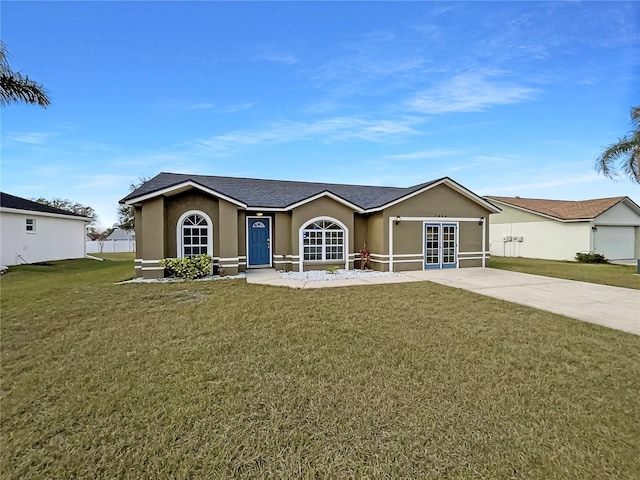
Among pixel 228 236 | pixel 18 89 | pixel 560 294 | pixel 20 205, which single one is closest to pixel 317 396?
pixel 560 294

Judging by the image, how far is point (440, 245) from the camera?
1438 centimetres

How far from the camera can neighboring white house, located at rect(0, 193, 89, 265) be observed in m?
15.5

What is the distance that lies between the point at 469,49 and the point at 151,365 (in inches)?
554

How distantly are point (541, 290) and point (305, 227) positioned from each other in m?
8.71

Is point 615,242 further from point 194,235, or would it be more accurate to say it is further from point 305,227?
point 194,235

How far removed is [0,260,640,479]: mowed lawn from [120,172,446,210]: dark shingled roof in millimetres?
7619

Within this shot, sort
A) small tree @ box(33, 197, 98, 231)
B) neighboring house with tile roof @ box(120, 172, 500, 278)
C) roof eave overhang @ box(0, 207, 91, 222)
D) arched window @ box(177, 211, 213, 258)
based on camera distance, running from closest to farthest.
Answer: neighboring house with tile roof @ box(120, 172, 500, 278)
arched window @ box(177, 211, 213, 258)
roof eave overhang @ box(0, 207, 91, 222)
small tree @ box(33, 197, 98, 231)

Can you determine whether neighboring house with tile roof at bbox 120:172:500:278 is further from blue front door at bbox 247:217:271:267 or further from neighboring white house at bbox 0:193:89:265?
neighboring white house at bbox 0:193:89:265

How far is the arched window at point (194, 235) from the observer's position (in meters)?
12.1

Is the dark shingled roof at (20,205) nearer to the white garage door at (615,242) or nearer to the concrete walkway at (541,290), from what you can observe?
the concrete walkway at (541,290)

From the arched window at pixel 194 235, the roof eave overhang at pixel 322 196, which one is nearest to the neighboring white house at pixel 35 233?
the arched window at pixel 194 235

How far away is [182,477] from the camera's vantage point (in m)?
2.33

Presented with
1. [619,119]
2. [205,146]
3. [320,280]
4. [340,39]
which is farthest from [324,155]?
[619,119]

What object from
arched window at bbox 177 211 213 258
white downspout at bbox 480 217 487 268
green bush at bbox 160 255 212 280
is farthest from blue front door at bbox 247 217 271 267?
white downspout at bbox 480 217 487 268
